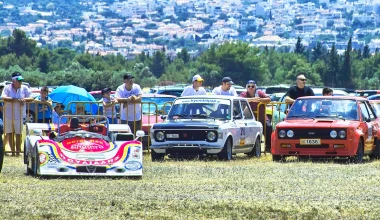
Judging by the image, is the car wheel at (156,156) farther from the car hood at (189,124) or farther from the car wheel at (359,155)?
the car wheel at (359,155)

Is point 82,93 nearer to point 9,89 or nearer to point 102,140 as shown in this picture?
point 9,89

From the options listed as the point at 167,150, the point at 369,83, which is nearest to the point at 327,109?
the point at 167,150

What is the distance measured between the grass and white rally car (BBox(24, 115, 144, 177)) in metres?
0.20

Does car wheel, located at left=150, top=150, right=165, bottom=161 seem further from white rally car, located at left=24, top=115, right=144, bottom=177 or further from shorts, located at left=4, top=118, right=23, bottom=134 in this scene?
white rally car, located at left=24, top=115, right=144, bottom=177

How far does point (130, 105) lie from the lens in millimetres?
25156

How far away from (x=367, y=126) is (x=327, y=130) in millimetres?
1207

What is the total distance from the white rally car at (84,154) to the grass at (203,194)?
0.67 ft

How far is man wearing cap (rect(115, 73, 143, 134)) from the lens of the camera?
2505 cm

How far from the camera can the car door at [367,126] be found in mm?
23297

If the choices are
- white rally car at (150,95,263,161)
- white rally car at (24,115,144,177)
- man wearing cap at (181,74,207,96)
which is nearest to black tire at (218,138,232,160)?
white rally car at (150,95,263,161)

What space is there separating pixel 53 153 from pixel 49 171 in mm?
347

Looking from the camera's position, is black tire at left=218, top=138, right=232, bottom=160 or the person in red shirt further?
the person in red shirt

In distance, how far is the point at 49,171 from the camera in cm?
1828

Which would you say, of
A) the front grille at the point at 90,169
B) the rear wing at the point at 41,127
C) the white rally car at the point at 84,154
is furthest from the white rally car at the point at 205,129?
the front grille at the point at 90,169
